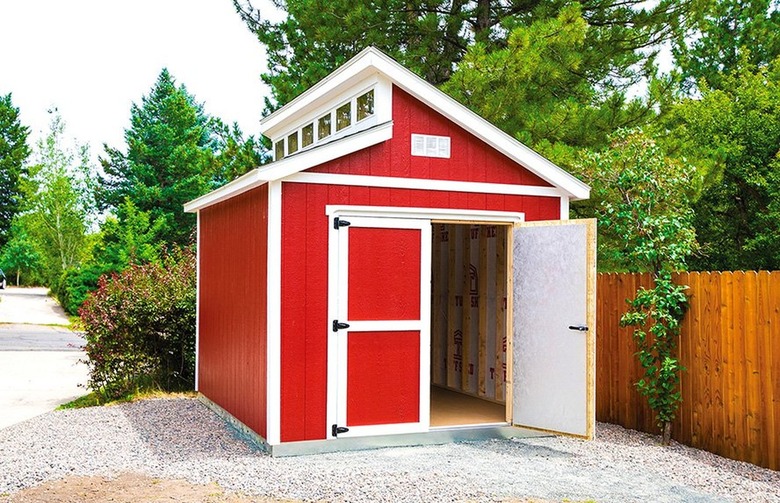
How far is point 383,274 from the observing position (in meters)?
7.52

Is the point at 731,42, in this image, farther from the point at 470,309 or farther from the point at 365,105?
the point at 365,105

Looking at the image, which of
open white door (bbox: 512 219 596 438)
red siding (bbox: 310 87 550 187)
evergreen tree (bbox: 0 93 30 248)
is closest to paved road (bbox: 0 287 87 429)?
red siding (bbox: 310 87 550 187)

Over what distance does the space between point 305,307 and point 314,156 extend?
1377mm

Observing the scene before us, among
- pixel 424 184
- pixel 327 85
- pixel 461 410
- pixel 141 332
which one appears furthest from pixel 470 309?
pixel 141 332

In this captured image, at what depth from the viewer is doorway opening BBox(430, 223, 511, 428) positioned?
9594 mm

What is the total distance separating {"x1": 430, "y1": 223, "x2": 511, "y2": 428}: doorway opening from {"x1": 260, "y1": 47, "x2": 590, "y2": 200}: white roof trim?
1.37 m

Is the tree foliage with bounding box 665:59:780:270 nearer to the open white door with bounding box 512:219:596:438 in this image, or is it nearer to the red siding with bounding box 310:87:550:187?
the red siding with bounding box 310:87:550:187

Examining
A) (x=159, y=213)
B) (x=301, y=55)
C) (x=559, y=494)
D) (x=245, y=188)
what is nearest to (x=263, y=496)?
(x=559, y=494)

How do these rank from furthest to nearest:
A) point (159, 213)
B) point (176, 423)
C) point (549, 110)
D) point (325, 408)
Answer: point (159, 213) → point (549, 110) → point (176, 423) → point (325, 408)

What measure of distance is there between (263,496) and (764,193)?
16.6 meters

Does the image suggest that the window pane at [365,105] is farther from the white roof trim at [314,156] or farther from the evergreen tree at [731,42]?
the evergreen tree at [731,42]

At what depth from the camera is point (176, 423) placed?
8.63m

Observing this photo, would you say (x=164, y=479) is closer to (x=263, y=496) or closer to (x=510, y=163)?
(x=263, y=496)

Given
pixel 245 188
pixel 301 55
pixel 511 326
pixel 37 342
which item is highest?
pixel 301 55
